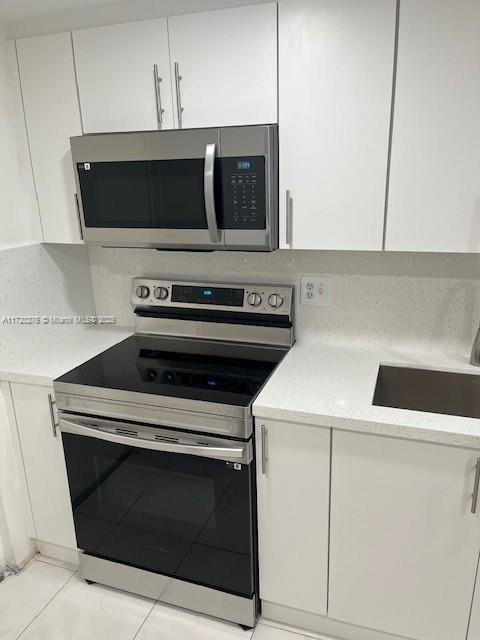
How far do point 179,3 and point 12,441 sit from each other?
5.53ft

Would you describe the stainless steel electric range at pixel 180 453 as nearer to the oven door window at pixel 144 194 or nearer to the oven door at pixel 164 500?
the oven door at pixel 164 500

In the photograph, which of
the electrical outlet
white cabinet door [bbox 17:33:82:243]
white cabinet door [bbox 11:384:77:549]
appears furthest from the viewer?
the electrical outlet

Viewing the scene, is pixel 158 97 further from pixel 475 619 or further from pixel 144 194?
pixel 475 619

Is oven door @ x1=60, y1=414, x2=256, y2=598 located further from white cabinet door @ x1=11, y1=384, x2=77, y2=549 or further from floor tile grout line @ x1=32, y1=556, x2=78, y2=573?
floor tile grout line @ x1=32, y1=556, x2=78, y2=573

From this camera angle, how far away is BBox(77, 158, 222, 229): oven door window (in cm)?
159

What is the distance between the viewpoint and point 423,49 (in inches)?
52.5

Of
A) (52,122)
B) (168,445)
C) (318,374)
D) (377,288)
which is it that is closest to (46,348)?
(168,445)

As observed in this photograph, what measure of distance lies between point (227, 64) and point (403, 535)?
1.54 metres

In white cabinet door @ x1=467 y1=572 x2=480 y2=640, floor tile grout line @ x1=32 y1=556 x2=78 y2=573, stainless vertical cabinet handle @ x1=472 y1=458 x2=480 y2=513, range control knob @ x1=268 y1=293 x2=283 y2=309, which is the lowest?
floor tile grout line @ x1=32 y1=556 x2=78 y2=573

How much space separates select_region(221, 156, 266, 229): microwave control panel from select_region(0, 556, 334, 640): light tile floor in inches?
56.8

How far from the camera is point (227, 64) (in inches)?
59.1

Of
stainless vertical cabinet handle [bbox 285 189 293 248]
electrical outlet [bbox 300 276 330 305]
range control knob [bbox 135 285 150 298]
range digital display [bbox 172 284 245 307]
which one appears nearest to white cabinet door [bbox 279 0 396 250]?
stainless vertical cabinet handle [bbox 285 189 293 248]

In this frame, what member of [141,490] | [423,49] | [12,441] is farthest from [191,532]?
[423,49]

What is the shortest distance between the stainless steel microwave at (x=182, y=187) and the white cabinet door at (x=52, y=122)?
4.5 inches
